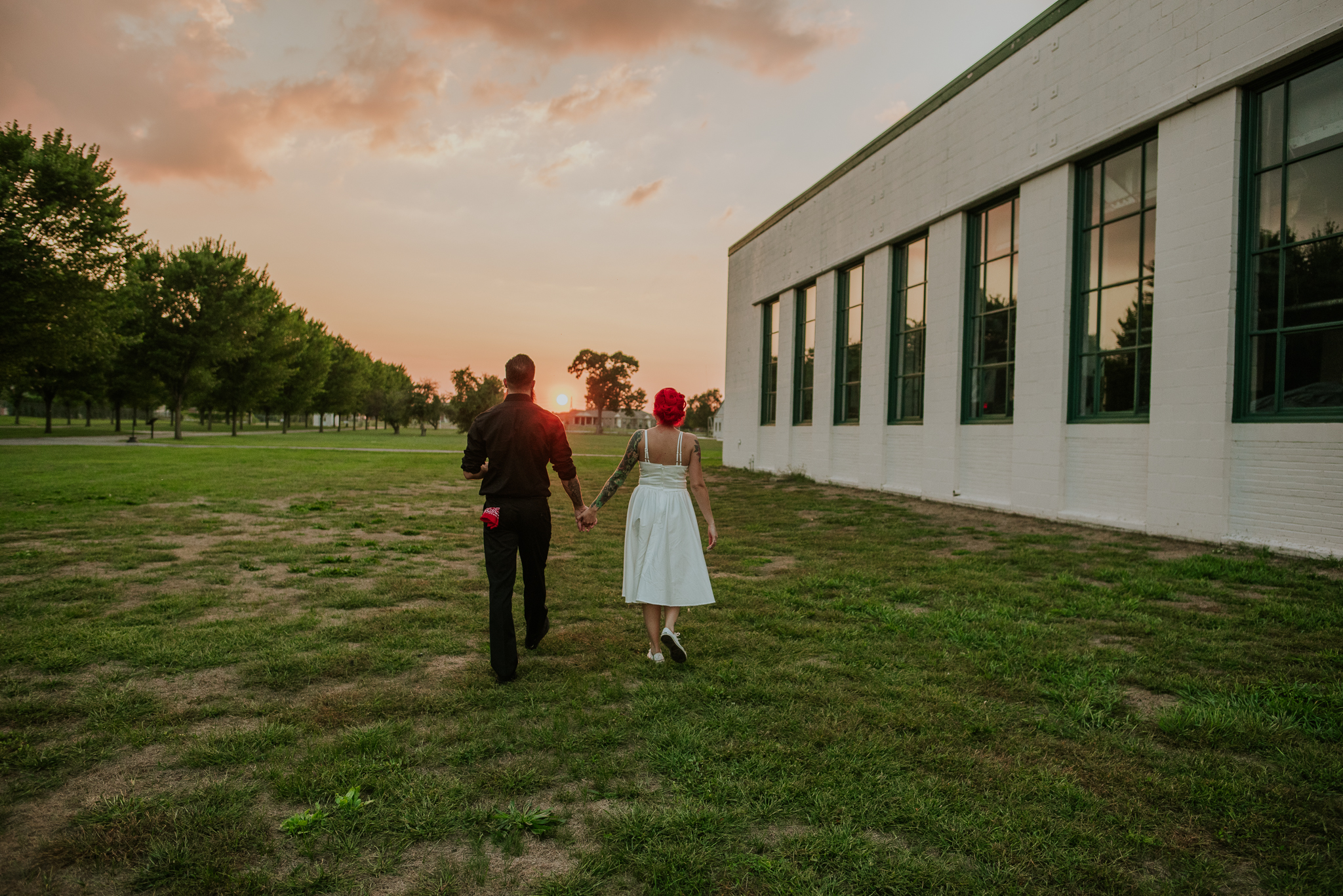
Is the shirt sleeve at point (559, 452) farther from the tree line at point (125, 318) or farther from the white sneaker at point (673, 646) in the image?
the tree line at point (125, 318)

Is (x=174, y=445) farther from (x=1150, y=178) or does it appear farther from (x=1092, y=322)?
(x=1150, y=178)

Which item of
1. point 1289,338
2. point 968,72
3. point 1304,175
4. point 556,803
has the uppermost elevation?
point 968,72

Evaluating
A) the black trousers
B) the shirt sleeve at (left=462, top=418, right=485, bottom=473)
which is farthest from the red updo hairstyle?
the shirt sleeve at (left=462, top=418, right=485, bottom=473)

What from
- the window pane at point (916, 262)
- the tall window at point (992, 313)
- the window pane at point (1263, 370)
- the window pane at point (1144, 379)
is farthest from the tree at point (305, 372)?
the window pane at point (1263, 370)

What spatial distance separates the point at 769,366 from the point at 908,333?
373 inches

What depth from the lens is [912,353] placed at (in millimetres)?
16859

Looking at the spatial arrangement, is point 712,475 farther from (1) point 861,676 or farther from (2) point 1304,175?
(1) point 861,676

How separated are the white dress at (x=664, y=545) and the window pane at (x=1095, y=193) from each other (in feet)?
33.6

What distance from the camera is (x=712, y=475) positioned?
79.4 ft

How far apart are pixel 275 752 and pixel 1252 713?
5.26 meters

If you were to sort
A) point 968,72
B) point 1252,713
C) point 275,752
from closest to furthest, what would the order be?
point 275,752 → point 1252,713 → point 968,72

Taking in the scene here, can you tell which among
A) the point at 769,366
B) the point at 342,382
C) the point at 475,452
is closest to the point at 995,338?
the point at 475,452

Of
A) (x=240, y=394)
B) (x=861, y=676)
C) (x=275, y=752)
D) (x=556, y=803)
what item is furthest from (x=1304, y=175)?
(x=240, y=394)

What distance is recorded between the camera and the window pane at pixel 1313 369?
26.6 feet
